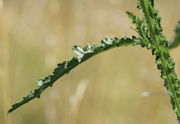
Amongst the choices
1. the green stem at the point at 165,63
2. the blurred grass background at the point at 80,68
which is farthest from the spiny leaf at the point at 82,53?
the blurred grass background at the point at 80,68

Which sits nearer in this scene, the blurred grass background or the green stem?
the green stem

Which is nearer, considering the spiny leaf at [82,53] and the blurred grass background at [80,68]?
the spiny leaf at [82,53]

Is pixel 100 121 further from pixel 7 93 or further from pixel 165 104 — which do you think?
pixel 165 104

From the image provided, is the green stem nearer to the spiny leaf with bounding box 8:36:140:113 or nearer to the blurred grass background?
the spiny leaf with bounding box 8:36:140:113

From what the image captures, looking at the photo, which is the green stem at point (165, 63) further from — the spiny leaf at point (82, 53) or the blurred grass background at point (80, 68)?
the blurred grass background at point (80, 68)

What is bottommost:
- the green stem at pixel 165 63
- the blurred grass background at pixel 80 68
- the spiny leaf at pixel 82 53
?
the blurred grass background at pixel 80 68

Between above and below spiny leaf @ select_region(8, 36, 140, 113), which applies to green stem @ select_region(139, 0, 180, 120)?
below

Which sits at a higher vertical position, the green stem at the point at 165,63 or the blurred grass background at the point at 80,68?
the green stem at the point at 165,63

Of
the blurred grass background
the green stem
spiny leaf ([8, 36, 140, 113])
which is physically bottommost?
the blurred grass background

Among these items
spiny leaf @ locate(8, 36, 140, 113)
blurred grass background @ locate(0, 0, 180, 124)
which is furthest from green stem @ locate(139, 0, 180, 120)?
blurred grass background @ locate(0, 0, 180, 124)

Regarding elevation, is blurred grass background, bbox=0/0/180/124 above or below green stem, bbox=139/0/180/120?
below
